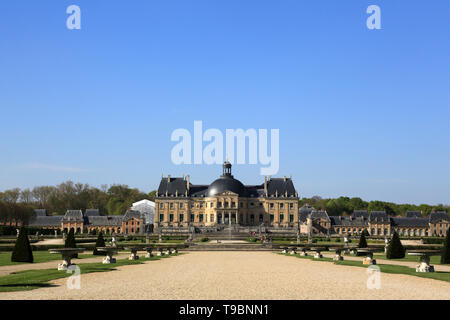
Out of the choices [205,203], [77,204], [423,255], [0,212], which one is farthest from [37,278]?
[77,204]

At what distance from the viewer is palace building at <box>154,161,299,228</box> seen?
8769 cm

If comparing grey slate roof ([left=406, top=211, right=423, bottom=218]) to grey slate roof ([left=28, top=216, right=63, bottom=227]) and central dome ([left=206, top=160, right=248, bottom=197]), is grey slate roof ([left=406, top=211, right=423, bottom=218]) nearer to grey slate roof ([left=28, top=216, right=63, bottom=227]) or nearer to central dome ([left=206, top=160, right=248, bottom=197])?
central dome ([left=206, top=160, right=248, bottom=197])

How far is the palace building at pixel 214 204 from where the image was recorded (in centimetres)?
8769

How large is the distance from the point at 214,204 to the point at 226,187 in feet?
12.4

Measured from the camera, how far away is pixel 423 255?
19.2 m

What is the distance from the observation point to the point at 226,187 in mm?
87125

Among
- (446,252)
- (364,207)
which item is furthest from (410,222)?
(446,252)

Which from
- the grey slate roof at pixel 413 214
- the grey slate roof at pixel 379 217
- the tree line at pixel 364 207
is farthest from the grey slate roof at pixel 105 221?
the grey slate roof at pixel 413 214

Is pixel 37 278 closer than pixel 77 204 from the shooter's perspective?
Yes

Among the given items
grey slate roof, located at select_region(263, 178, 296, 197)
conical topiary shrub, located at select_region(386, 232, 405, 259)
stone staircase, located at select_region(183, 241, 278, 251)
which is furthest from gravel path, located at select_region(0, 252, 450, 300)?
grey slate roof, located at select_region(263, 178, 296, 197)
